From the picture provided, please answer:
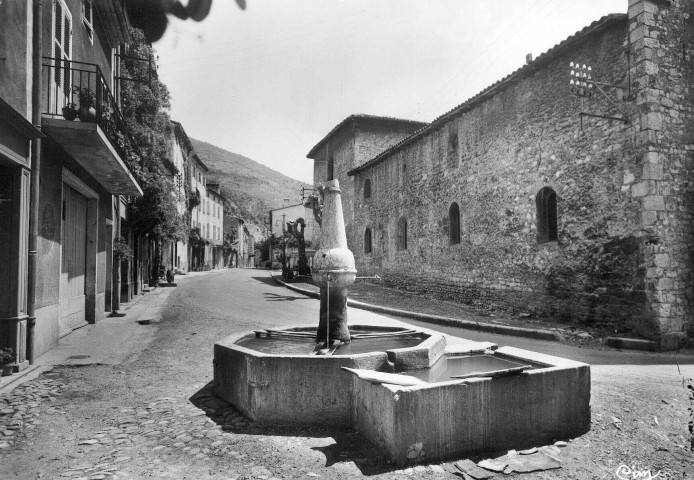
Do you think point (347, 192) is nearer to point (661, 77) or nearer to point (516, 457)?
point (661, 77)

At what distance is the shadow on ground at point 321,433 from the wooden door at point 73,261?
5.39 m

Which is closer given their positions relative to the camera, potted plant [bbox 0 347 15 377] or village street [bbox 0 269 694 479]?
village street [bbox 0 269 694 479]

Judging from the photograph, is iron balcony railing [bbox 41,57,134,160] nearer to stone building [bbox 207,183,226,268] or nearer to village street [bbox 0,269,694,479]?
village street [bbox 0,269,694,479]

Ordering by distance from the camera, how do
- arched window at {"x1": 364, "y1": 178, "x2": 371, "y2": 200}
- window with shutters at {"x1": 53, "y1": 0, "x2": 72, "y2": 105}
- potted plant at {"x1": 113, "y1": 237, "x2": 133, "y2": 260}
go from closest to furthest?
window with shutters at {"x1": 53, "y1": 0, "x2": 72, "y2": 105} → potted plant at {"x1": 113, "y1": 237, "x2": 133, "y2": 260} → arched window at {"x1": 364, "y1": 178, "x2": 371, "y2": 200}

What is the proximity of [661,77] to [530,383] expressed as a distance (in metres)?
8.00

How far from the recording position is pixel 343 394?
3.94 metres

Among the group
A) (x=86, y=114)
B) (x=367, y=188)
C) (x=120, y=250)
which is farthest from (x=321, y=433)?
(x=367, y=188)

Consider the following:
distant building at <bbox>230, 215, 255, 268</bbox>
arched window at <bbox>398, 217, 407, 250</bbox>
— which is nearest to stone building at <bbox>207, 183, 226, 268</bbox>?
distant building at <bbox>230, 215, 255, 268</bbox>

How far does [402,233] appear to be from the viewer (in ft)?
59.8

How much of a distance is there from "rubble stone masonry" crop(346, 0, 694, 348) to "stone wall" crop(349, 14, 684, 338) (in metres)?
0.03

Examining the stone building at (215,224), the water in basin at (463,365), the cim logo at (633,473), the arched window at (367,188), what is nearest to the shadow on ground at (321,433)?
the water in basin at (463,365)

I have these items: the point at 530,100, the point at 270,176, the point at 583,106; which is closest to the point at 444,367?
the point at 583,106

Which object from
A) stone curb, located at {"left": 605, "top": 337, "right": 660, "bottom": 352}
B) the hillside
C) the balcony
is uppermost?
the hillside

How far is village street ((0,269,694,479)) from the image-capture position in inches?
124
